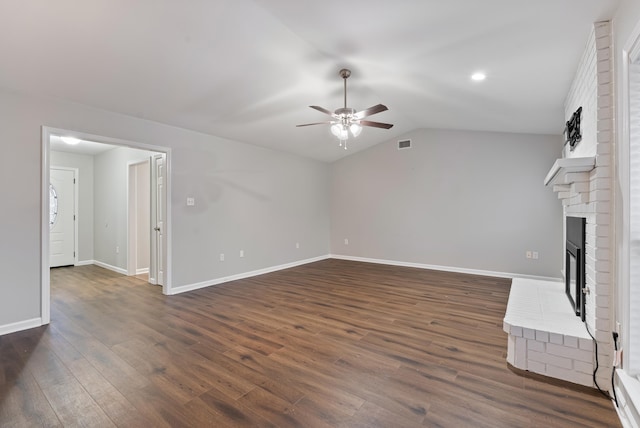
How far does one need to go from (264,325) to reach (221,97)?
281 centimetres

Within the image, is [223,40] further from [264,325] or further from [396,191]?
[396,191]

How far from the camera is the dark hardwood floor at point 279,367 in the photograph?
1802 millimetres

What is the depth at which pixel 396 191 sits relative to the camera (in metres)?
6.57

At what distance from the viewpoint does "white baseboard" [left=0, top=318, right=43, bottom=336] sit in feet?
9.88

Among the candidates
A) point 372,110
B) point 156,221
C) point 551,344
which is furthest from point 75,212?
point 551,344

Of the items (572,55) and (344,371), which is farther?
(572,55)

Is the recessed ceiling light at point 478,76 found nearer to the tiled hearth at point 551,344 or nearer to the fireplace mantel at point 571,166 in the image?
the fireplace mantel at point 571,166

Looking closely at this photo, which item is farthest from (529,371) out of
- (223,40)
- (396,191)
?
(396,191)

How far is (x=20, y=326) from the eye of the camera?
312 centimetres

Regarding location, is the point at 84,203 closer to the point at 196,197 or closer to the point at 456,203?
the point at 196,197

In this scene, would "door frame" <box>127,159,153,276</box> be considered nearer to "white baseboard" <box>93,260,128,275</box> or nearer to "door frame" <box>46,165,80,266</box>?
"white baseboard" <box>93,260,128,275</box>

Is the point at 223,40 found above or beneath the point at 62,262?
above

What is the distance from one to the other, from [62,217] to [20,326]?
14.9 feet

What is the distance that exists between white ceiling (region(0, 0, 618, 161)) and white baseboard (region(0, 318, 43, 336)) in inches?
95.8
